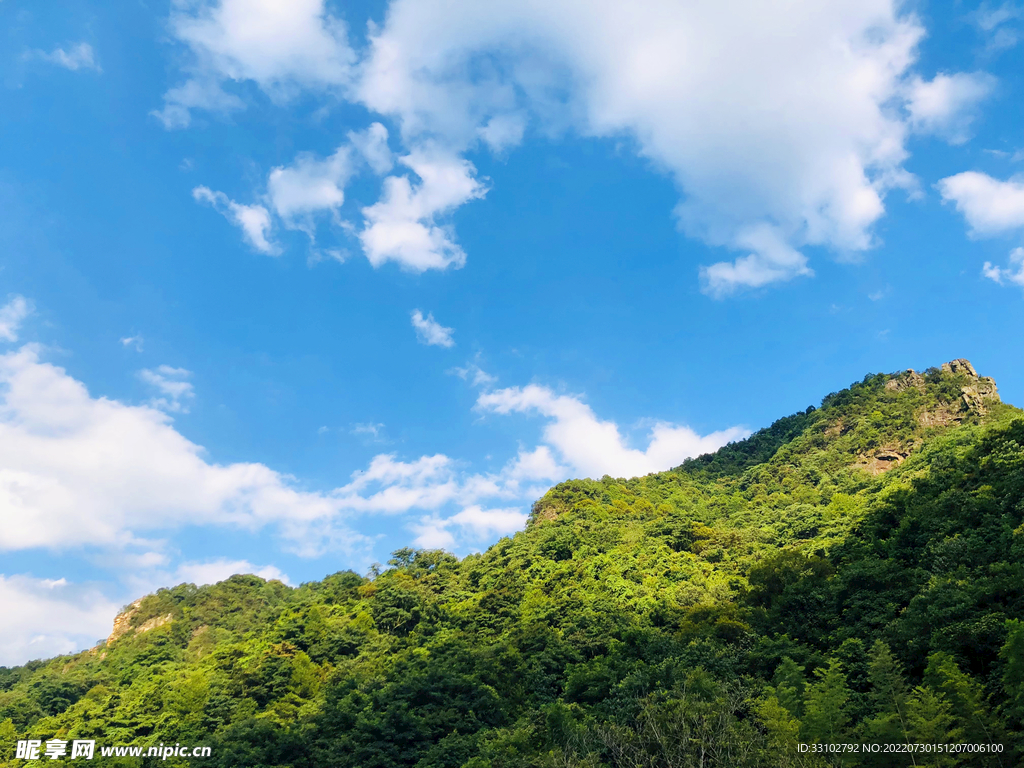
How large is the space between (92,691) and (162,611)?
2515cm

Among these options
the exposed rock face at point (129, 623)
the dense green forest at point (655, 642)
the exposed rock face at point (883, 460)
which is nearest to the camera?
the dense green forest at point (655, 642)

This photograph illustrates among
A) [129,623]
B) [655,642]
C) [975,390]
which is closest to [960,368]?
[975,390]

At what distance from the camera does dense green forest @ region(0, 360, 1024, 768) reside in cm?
2394

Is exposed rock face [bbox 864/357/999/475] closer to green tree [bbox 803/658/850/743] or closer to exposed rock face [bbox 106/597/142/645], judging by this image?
green tree [bbox 803/658/850/743]

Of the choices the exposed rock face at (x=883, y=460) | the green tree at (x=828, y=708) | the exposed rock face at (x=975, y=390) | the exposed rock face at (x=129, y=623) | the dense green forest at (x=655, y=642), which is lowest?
the green tree at (x=828, y=708)

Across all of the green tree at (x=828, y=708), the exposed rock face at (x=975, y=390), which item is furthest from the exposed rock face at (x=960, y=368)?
the green tree at (x=828, y=708)

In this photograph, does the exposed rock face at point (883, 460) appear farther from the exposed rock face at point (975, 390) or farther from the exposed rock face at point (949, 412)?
the exposed rock face at point (975, 390)

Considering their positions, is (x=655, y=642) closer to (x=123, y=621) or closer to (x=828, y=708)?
(x=828, y=708)

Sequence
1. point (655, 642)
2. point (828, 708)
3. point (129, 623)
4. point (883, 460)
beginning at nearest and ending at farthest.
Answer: point (828, 708) → point (655, 642) → point (883, 460) → point (129, 623)

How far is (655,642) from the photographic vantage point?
121 feet

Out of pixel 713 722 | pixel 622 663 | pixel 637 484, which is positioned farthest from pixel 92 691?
pixel 637 484

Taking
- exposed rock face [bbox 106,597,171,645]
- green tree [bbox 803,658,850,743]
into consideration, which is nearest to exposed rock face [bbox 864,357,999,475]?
Result: green tree [bbox 803,658,850,743]

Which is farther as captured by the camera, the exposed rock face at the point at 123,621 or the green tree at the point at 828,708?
the exposed rock face at the point at 123,621

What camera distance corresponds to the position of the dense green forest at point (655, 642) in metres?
23.9
